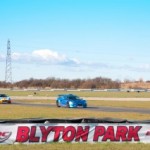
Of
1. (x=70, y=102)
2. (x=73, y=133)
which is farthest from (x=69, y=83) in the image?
(x=73, y=133)

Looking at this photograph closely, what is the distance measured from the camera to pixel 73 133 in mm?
15141

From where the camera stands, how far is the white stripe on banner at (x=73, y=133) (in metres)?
14.8

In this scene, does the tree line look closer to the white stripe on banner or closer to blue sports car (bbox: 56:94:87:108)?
blue sports car (bbox: 56:94:87:108)

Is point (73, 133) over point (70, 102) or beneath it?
beneath

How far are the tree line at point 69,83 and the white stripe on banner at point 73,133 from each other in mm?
151897

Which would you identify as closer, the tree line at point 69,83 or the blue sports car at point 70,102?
the blue sports car at point 70,102

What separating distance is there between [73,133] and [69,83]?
17013 cm

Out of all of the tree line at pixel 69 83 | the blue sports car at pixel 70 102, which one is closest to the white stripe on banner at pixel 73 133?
the blue sports car at pixel 70 102

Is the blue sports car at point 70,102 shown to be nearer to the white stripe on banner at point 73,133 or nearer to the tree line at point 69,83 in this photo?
the white stripe on banner at point 73,133

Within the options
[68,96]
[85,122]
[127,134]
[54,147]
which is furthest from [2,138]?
[68,96]

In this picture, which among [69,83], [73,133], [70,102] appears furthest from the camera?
[69,83]

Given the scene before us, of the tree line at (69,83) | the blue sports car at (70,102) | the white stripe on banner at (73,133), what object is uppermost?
the tree line at (69,83)

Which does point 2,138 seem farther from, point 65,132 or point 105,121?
point 105,121

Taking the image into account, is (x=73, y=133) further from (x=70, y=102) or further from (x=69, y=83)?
(x=69, y=83)
